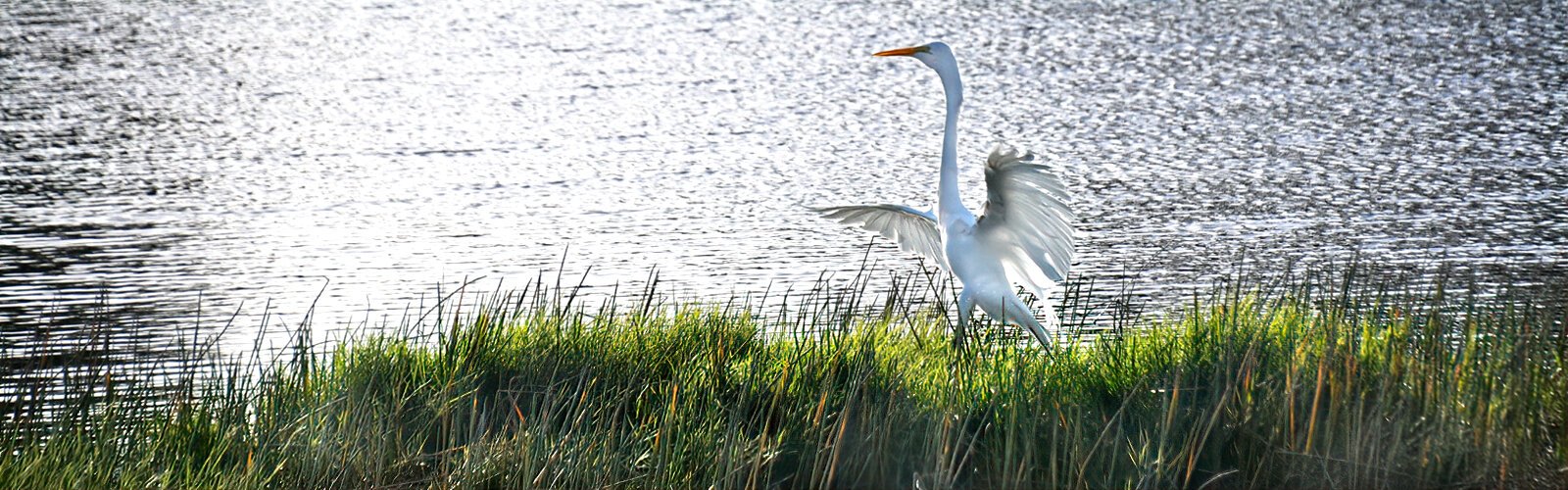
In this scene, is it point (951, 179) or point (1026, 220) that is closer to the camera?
point (1026, 220)

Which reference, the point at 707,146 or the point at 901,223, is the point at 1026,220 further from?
the point at 707,146

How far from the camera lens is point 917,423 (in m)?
4.59

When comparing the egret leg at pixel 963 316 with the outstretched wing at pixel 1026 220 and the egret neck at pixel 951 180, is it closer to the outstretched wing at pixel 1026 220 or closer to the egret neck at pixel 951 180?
the outstretched wing at pixel 1026 220

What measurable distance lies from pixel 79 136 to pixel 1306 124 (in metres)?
11.9

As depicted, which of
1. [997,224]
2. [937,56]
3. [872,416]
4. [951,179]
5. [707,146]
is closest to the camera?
[872,416]

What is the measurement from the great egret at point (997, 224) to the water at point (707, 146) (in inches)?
39.9

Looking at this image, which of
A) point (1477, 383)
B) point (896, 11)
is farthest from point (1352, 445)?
point (896, 11)

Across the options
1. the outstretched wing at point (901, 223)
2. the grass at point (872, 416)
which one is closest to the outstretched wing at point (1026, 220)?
the outstretched wing at point (901, 223)

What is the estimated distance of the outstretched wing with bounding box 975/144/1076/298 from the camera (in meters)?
5.50

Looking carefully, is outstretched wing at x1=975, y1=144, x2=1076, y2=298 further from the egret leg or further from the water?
the water

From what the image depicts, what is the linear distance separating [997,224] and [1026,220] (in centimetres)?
15

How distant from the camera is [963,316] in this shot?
596 cm

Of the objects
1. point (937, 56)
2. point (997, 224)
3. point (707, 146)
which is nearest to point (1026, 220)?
point (997, 224)

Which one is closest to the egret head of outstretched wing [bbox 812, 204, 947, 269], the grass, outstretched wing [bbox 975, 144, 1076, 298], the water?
outstretched wing [bbox 812, 204, 947, 269]
